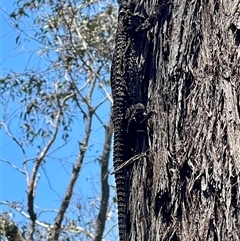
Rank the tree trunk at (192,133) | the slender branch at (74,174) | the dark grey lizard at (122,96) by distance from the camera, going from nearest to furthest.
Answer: the tree trunk at (192,133) < the dark grey lizard at (122,96) < the slender branch at (74,174)

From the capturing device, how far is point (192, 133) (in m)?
2.64

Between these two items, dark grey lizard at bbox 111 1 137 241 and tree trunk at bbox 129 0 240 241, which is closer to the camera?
tree trunk at bbox 129 0 240 241

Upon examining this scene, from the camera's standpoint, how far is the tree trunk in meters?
2.48

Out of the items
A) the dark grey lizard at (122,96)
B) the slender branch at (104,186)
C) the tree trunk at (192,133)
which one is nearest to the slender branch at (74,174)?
the slender branch at (104,186)

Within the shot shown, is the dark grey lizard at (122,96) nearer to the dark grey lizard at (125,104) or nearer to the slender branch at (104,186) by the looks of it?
the dark grey lizard at (125,104)

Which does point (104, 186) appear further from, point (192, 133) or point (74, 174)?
point (192, 133)

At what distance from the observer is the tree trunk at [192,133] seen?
8.14 feet

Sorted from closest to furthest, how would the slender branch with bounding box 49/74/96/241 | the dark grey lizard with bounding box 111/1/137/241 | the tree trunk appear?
the tree trunk → the dark grey lizard with bounding box 111/1/137/241 → the slender branch with bounding box 49/74/96/241

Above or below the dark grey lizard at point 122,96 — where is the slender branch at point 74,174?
above

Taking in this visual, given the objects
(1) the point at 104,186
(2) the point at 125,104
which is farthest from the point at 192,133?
(1) the point at 104,186

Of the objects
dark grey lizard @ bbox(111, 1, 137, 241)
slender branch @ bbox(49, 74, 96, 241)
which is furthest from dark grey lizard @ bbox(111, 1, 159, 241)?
slender branch @ bbox(49, 74, 96, 241)

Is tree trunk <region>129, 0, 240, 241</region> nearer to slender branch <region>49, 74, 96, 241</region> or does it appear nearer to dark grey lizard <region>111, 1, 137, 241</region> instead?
dark grey lizard <region>111, 1, 137, 241</region>

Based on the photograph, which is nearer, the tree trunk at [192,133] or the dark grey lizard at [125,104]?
the tree trunk at [192,133]

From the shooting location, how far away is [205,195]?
2.50 meters
